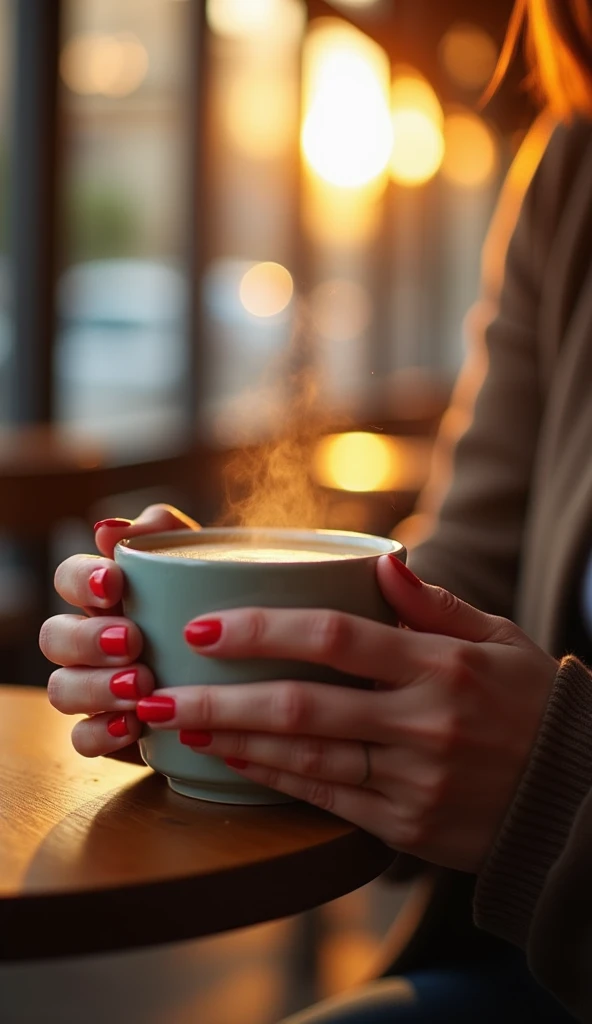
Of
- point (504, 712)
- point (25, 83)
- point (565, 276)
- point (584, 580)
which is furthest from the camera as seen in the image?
point (25, 83)

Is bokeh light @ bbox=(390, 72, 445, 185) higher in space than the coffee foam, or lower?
higher

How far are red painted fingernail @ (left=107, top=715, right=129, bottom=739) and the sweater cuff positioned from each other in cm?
19

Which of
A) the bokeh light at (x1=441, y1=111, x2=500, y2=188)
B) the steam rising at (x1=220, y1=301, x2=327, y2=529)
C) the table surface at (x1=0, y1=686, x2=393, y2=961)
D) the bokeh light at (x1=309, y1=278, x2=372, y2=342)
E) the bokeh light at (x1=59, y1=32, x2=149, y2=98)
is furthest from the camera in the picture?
the bokeh light at (x1=441, y1=111, x2=500, y2=188)

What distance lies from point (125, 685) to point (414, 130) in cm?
480

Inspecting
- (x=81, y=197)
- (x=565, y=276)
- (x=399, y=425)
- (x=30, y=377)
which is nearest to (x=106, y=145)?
(x=81, y=197)

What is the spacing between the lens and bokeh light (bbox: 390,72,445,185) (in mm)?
4293

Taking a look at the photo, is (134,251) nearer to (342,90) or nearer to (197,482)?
(342,90)

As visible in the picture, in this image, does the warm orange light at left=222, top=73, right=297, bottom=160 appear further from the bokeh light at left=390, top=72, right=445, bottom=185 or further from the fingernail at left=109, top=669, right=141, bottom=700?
the fingernail at left=109, top=669, right=141, bottom=700

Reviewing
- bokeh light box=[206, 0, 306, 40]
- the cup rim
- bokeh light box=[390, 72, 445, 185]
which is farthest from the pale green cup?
bokeh light box=[206, 0, 306, 40]

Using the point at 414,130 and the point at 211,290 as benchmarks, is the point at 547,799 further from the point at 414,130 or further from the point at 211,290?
the point at 414,130

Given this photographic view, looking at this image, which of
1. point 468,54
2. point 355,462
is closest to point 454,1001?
point 468,54

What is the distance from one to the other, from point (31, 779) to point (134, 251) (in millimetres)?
4103

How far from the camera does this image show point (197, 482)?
8.96ft

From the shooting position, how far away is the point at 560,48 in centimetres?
100
